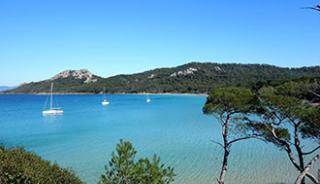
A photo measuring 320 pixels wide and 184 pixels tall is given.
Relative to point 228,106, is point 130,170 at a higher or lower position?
lower

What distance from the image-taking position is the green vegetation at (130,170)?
8844 mm

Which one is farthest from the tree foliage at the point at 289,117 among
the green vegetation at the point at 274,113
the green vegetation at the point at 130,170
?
the green vegetation at the point at 130,170

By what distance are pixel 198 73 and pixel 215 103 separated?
168805mm

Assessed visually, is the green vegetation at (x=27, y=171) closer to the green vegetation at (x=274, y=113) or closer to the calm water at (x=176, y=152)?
the green vegetation at (x=274, y=113)

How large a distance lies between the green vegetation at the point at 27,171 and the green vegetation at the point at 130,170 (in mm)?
1648

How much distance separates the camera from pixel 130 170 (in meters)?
A: 8.98

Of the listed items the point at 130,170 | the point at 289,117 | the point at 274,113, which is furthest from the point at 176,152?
the point at 130,170

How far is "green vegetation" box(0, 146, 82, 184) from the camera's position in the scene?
909cm

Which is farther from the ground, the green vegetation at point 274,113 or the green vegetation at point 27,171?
the green vegetation at point 274,113

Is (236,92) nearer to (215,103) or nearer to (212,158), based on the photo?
(215,103)

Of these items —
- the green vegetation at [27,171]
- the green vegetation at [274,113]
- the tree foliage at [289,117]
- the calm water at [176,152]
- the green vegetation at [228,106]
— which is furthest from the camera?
the calm water at [176,152]

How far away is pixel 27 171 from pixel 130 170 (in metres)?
2.46

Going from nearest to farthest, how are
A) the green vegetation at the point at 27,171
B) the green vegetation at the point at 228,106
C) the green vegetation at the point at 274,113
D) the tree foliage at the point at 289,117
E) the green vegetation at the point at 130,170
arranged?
1. the green vegetation at the point at 130,170
2. the green vegetation at the point at 27,171
3. the tree foliage at the point at 289,117
4. the green vegetation at the point at 274,113
5. the green vegetation at the point at 228,106

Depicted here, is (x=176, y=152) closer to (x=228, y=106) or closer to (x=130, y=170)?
(x=228, y=106)
